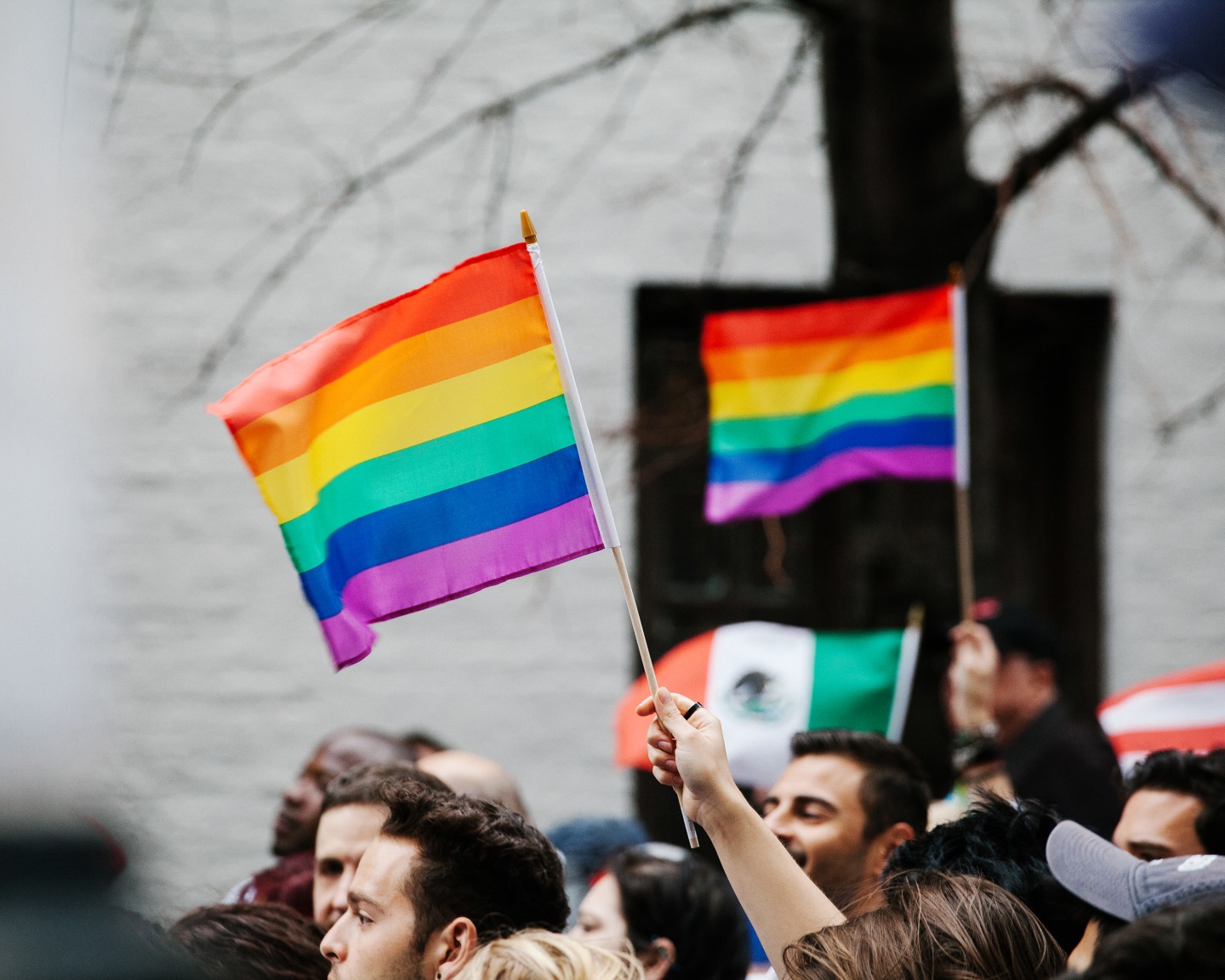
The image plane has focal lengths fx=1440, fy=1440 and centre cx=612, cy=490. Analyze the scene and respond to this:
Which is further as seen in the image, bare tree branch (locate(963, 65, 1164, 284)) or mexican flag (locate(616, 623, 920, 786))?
bare tree branch (locate(963, 65, 1164, 284))

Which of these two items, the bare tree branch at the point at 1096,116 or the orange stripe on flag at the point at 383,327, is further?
the bare tree branch at the point at 1096,116

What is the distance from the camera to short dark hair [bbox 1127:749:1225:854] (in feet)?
9.46

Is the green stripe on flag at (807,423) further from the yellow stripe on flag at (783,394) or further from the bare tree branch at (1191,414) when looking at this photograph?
the bare tree branch at (1191,414)

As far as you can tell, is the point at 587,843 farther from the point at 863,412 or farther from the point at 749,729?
the point at 863,412

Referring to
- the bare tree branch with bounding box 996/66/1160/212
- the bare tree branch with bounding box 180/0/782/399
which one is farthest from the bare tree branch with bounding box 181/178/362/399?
the bare tree branch with bounding box 996/66/1160/212

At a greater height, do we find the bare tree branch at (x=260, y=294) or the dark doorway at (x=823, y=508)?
the bare tree branch at (x=260, y=294)

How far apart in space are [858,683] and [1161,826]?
1.66m

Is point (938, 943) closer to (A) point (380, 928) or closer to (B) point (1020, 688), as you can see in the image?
(A) point (380, 928)

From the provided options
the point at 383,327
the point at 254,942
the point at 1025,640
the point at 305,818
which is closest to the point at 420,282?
the point at 305,818

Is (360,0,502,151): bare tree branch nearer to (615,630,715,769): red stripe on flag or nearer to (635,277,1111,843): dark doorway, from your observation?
(635,277,1111,843): dark doorway

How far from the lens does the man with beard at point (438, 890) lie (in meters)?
2.54

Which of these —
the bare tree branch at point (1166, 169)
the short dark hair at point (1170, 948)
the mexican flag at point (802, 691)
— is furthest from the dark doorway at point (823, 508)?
the short dark hair at point (1170, 948)

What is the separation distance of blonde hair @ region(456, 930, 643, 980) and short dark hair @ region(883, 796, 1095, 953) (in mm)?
509

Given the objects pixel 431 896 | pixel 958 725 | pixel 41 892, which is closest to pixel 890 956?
pixel 431 896
